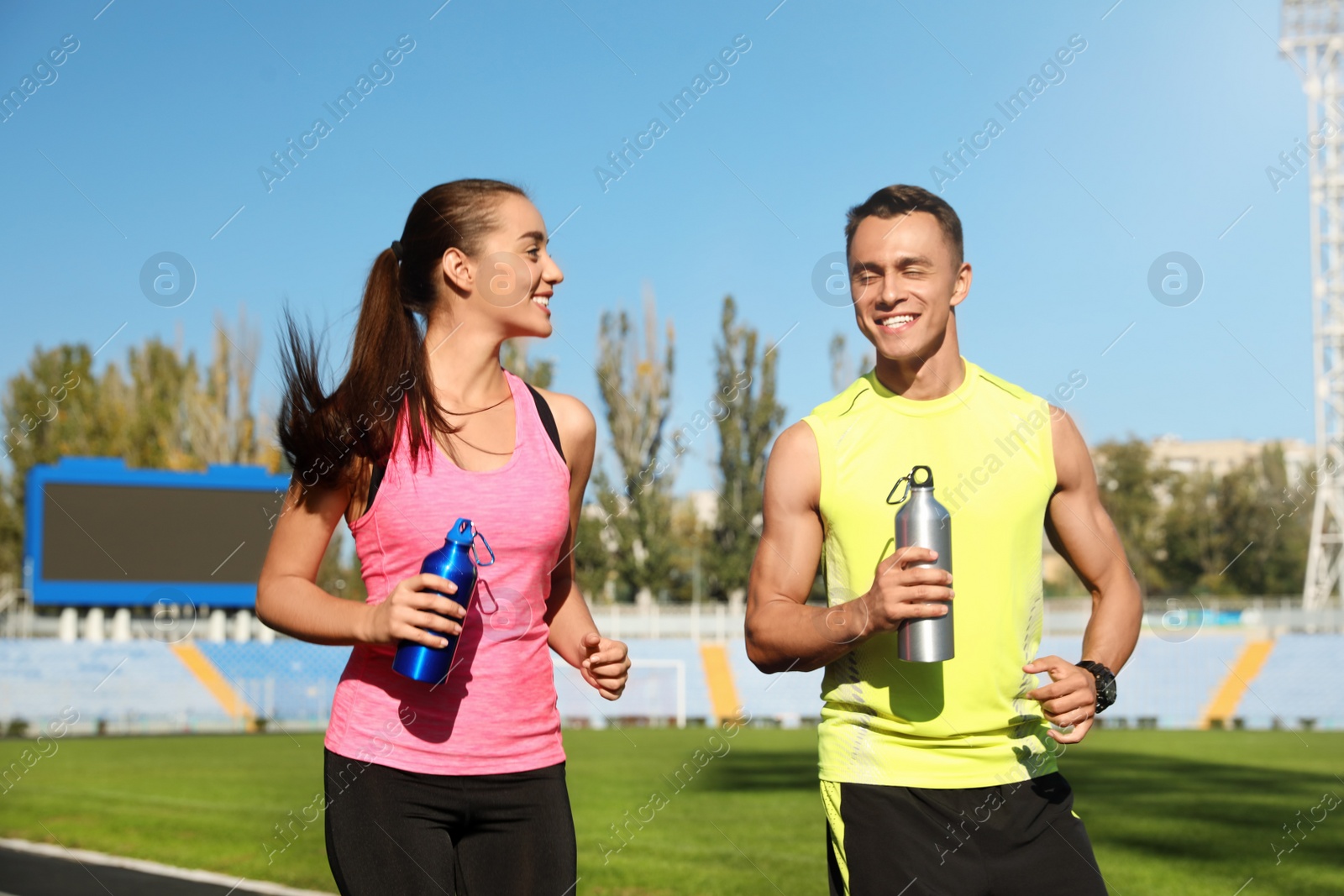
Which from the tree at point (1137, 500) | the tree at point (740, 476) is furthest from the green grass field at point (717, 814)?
the tree at point (1137, 500)

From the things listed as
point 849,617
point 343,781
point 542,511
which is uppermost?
point 542,511

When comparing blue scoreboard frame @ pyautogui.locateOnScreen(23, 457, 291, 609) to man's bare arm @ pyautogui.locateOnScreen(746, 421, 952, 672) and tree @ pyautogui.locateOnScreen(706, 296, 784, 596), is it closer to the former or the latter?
tree @ pyautogui.locateOnScreen(706, 296, 784, 596)

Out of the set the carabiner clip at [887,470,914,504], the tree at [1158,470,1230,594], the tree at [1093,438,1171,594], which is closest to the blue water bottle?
the carabiner clip at [887,470,914,504]

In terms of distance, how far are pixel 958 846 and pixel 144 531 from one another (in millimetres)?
32834

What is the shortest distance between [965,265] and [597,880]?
21.4ft

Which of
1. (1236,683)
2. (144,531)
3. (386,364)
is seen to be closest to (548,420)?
(386,364)

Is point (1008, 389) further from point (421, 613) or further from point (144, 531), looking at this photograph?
point (144, 531)

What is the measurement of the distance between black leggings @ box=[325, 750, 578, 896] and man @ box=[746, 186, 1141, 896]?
1.97 ft

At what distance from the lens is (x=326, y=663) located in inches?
1287

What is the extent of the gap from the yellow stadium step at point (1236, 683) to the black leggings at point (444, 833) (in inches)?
1271

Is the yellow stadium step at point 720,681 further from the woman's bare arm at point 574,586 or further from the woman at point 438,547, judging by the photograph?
the woman at point 438,547

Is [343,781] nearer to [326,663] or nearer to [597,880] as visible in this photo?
[597,880]

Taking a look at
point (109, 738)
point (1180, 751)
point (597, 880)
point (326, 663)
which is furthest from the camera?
point (326, 663)

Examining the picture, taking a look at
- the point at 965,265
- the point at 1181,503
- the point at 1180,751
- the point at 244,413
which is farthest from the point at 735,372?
the point at 965,265
